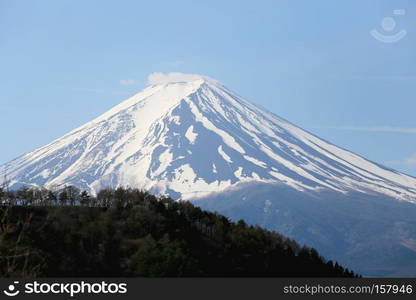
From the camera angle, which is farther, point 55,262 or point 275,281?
point 55,262

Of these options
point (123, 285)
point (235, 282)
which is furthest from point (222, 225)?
point (123, 285)

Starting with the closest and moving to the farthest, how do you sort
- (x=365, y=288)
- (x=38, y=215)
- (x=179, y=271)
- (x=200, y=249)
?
(x=365, y=288)
(x=179, y=271)
(x=200, y=249)
(x=38, y=215)

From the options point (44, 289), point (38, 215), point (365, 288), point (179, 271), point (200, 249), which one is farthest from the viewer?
point (38, 215)

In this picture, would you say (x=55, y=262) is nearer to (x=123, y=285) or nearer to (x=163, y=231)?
(x=163, y=231)

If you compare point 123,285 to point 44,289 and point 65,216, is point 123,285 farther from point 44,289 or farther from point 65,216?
point 65,216

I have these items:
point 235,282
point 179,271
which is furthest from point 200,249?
point 235,282

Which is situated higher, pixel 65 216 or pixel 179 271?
pixel 65 216
